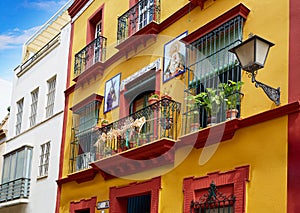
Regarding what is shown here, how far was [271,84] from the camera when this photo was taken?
30.8ft

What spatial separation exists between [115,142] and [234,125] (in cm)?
412

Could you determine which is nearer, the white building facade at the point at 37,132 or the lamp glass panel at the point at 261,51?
the lamp glass panel at the point at 261,51

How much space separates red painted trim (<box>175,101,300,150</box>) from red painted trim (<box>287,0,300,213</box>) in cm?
13

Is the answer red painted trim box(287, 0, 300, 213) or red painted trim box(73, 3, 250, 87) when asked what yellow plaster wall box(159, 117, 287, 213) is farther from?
red painted trim box(73, 3, 250, 87)

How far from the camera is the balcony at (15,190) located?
724 inches

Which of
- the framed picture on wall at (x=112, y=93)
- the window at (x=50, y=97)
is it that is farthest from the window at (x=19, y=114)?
the framed picture on wall at (x=112, y=93)

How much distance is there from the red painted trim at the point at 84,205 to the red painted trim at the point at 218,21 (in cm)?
512

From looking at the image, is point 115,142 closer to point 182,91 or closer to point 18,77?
point 182,91

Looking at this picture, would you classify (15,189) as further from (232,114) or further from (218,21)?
(232,114)

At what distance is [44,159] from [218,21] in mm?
9224

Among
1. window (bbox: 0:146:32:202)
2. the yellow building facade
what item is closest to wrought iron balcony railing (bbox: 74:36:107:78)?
the yellow building facade

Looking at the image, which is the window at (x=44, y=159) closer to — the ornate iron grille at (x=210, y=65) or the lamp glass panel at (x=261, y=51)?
the ornate iron grille at (x=210, y=65)

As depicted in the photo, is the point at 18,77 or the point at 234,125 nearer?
the point at 234,125

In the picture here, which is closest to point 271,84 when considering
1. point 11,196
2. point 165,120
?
point 165,120
